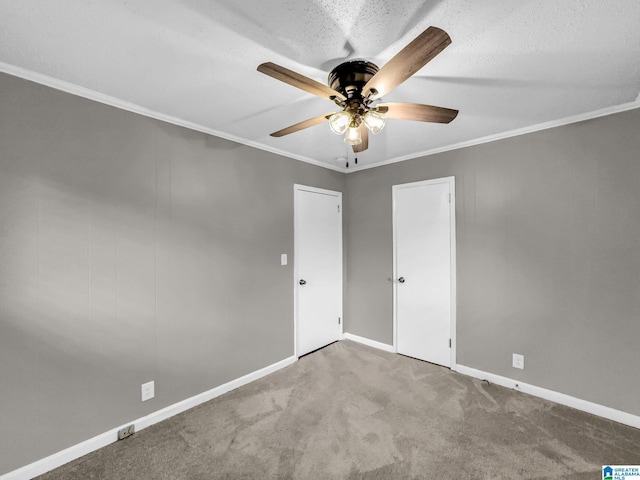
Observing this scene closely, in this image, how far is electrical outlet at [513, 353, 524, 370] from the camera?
2.61 m

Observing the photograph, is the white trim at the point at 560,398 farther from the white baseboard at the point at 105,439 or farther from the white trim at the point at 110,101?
the white trim at the point at 110,101

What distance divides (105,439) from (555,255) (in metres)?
3.75

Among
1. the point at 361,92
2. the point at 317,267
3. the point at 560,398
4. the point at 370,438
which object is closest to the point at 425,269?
the point at 317,267

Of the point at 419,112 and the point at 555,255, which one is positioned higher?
the point at 419,112

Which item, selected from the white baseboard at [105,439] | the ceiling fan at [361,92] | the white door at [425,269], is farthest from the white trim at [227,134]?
the white baseboard at [105,439]

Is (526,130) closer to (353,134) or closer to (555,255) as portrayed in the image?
(555,255)

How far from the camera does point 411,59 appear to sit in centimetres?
116

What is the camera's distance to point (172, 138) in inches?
91.2

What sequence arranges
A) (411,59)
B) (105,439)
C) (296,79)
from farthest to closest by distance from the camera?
1. (105,439)
2. (296,79)
3. (411,59)

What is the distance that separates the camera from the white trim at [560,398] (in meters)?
2.13

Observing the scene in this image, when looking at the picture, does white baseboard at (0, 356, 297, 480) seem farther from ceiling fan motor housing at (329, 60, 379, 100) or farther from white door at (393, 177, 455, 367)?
ceiling fan motor housing at (329, 60, 379, 100)

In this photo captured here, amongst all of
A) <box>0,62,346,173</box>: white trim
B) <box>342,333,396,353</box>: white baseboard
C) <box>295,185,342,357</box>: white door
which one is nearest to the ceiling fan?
<box>0,62,346,173</box>: white trim

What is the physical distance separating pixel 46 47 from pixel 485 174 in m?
3.38

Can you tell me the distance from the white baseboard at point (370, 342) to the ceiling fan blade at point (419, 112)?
→ 2.76m
